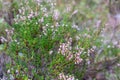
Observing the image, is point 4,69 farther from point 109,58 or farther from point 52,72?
point 109,58

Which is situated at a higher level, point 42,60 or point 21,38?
point 21,38

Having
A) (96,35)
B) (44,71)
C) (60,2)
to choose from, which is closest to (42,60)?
(44,71)

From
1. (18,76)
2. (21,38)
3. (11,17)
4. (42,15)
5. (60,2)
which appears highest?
(60,2)

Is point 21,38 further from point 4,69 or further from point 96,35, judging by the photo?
point 96,35

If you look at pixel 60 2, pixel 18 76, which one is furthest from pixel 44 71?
pixel 60 2

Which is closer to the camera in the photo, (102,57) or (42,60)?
(42,60)

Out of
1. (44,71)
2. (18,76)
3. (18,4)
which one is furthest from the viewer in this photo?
(18,4)

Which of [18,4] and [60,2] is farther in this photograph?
[60,2]

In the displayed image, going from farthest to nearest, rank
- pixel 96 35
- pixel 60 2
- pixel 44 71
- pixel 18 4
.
Result: 1. pixel 60 2
2. pixel 18 4
3. pixel 96 35
4. pixel 44 71

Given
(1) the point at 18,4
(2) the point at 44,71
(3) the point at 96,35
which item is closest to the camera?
(2) the point at 44,71
